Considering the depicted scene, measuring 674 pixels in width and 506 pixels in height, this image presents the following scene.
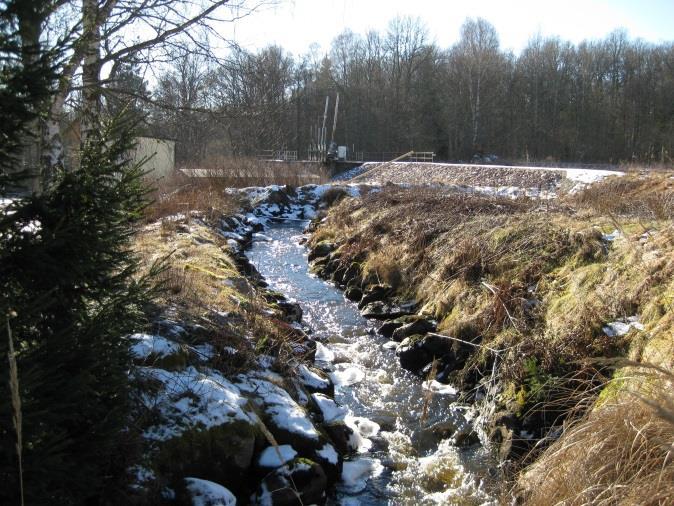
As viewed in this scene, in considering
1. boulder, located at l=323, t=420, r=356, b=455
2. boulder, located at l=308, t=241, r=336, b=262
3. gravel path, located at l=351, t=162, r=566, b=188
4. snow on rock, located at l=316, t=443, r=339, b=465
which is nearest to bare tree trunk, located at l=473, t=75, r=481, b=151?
gravel path, located at l=351, t=162, r=566, b=188

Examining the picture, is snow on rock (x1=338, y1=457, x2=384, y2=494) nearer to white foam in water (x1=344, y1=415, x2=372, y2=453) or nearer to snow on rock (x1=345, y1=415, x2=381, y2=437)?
white foam in water (x1=344, y1=415, x2=372, y2=453)

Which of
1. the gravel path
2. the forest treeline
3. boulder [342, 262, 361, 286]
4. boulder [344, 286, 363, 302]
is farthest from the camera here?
the forest treeline

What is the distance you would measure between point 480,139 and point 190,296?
5049cm

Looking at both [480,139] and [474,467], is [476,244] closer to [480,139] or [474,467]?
[474,467]

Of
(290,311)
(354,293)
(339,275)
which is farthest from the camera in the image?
(339,275)

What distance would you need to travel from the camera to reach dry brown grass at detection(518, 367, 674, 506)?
8.39ft

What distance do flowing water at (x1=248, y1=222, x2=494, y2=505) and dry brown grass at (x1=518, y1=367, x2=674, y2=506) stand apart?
3.33 feet

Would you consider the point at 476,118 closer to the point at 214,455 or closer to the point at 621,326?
the point at 621,326

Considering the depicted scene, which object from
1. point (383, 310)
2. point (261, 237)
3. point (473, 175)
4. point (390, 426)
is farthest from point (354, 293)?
point (473, 175)

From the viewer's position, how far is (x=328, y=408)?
6.13m

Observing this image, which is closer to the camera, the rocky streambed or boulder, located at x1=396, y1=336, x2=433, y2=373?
the rocky streambed

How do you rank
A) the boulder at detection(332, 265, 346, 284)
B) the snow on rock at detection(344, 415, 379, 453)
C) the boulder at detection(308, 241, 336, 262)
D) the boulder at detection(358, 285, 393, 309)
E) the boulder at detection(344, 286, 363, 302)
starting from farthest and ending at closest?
the boulder at detection(308, 241, 336, 262) → the boulder at detection(332, 265, 346, 284) → the boulder at detection(344, 286, 363, 302) → the boulder at detection(358, 285, 393, 309) → the snow on rock at detection(344, 415, 379, 453)

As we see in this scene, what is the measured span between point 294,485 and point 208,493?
709 mm

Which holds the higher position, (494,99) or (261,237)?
(494,99)
